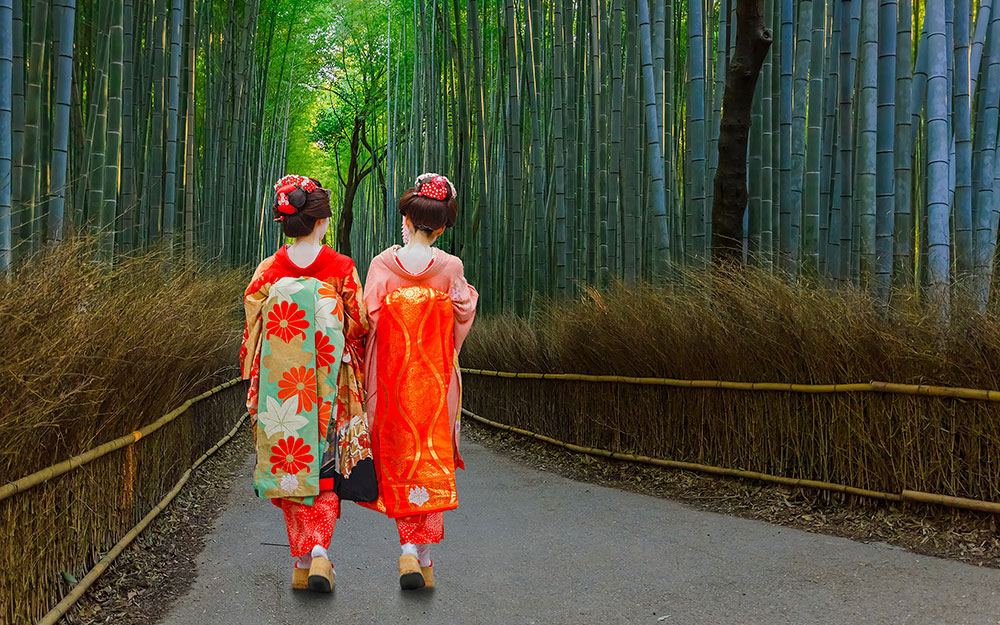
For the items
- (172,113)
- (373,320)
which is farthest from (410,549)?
(172,113)

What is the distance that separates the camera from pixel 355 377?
300 cm

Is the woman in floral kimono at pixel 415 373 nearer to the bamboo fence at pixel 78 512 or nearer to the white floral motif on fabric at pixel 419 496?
the white floral motif on fabric at pixel 419 496

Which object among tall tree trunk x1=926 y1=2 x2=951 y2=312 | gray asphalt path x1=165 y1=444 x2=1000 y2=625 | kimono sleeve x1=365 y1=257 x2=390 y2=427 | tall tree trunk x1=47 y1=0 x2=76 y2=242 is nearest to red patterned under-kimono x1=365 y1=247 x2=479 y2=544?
kimono sleeve x1=365 y1=257 x2=390 y2=427

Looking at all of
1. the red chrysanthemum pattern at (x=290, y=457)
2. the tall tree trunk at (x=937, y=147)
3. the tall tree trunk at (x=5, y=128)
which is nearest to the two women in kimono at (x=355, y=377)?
the red chrysanthemum pattern at (x=290, y=457)

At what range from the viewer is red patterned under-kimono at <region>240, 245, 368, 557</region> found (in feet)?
9.42

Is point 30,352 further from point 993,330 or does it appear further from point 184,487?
point 993,330

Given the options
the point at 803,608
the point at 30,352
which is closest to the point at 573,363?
the point at 803,608

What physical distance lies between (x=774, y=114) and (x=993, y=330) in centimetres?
263

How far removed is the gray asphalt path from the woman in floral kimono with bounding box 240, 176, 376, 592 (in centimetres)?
25

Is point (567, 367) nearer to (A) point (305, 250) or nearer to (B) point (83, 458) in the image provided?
(A) point (305, 250)

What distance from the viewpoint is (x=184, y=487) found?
3986 mm

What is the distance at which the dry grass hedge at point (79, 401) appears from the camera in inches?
78.1

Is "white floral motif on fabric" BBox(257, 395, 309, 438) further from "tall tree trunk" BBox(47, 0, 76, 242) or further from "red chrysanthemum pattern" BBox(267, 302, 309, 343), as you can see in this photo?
"tall tree trunk" BBox(47, 0, 76, 242)

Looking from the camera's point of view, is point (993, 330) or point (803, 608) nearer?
point (803, 608)
